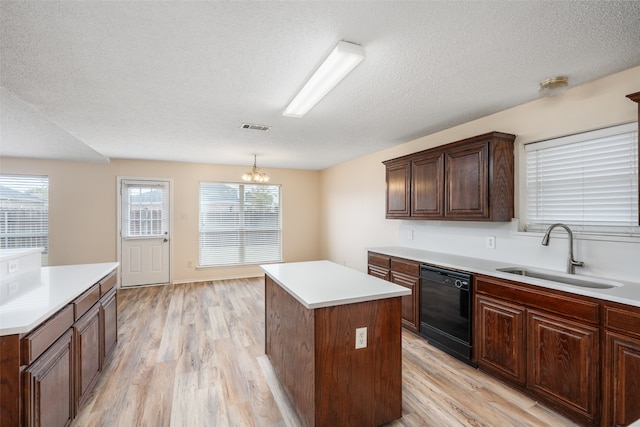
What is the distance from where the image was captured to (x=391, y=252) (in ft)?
12.1

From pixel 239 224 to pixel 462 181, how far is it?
4.57 m

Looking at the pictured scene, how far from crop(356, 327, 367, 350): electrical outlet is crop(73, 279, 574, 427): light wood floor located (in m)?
0.63

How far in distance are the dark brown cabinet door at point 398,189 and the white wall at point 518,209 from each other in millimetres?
329

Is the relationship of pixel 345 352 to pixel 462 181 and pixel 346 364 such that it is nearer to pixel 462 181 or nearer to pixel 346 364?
pixel 346 364

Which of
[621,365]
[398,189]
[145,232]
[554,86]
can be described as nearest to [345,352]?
[621,365]

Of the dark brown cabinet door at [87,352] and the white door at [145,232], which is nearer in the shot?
the dark brown cabinet door at [87,352]

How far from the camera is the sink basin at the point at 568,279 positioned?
2121 mm

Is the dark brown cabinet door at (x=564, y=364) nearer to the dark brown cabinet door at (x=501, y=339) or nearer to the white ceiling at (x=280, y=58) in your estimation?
the dark brown cabinet door at (x=501, y=339)

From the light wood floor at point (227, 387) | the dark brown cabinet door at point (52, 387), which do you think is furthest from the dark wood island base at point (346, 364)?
the dark brown cabinet door at point (52, 387)

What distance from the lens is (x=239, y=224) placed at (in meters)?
6.20

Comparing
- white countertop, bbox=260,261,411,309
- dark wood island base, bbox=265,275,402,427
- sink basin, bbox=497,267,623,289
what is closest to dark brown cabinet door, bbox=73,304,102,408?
white countertop, bbox=260,261,411,309

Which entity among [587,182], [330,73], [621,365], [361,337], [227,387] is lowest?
[227,387]

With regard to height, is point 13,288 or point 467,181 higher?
point 467,181

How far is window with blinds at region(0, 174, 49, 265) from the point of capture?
472 centimetres
